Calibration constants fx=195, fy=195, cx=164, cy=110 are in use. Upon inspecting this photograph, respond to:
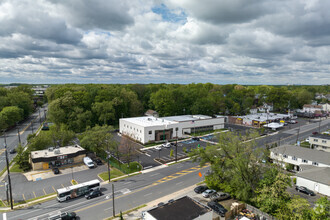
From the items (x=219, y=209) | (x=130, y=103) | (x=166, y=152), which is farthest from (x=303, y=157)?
(x=130, y=103)

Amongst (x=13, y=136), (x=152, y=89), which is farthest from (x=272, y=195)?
(x=152, y=89)

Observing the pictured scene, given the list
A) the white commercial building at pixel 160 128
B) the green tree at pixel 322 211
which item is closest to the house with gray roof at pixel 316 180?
the green tree at pixel 322 211

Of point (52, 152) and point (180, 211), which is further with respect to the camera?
point (52, 152)

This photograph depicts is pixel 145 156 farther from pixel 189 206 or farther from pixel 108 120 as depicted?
pixel 108 120

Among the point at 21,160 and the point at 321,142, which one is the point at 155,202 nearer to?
the point at 21,160

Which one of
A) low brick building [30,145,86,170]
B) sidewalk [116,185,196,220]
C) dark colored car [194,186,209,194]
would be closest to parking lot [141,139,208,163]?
sidewalk [116,185,196,220]

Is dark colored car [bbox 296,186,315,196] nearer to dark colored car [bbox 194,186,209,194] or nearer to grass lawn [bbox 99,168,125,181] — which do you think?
dark colored car [bbox 194,186,209,194]
